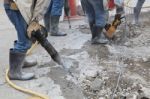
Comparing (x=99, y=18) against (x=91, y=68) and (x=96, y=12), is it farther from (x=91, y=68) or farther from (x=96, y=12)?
(x=91, y=68)

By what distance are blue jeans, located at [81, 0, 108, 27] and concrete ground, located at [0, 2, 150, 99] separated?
1.36 ft

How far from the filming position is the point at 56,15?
6.75 meters

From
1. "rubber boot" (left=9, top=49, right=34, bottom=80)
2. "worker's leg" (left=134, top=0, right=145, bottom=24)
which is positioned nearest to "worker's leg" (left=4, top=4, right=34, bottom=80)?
"rubber boot" (left=9, top=49, right=34, bottom=80)

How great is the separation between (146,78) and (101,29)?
1537 millimetres

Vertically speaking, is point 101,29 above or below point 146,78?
above

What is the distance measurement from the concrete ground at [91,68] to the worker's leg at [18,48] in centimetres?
12

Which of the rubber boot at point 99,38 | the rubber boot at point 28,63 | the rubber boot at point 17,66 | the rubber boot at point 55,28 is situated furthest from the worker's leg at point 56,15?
the rubber boot at point 17,66

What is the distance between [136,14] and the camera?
7.13m

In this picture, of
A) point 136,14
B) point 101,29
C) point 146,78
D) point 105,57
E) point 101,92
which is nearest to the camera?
point 101,92

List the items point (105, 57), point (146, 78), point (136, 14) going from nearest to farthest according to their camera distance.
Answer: point (146, 78) < point (105, 57) < point (136, 14)

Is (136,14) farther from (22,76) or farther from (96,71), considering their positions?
(22,76)

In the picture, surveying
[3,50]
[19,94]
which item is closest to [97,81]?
[19,94]

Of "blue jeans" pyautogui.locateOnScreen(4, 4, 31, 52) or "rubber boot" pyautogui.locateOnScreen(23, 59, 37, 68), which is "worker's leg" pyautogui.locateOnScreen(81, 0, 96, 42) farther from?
"blue jeans" pyautogui.locateOnScreen(4, 4, 31, 52)

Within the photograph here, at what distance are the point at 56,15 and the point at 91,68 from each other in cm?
186
